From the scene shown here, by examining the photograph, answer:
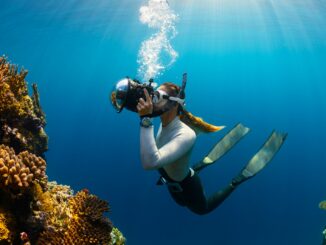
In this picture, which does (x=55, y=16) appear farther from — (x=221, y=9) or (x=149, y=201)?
(x=149, y=201)

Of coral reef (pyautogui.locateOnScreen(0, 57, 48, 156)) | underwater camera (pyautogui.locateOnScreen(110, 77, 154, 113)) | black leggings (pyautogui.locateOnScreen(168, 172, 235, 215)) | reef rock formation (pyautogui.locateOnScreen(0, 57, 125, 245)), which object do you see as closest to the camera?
underwater camera (pyautogui.locateOnScreen(110, 77, 154, 113))

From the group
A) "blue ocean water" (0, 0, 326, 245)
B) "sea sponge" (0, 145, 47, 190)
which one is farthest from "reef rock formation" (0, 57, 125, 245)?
"blue ocean water" (0, 0, 326, 245)

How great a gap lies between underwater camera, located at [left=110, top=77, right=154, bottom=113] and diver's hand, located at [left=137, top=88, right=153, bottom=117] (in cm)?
10

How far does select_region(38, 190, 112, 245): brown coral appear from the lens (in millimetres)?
4711

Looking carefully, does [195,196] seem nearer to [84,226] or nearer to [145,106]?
[84,226]

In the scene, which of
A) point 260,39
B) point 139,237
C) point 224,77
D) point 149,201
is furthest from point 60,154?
point 224,77

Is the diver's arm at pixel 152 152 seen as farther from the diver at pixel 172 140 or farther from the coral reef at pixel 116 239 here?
the coral reef at pixel 116 239

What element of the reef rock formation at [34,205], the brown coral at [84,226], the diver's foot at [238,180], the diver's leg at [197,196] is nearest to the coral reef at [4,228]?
the reef rock formation at [34,205]

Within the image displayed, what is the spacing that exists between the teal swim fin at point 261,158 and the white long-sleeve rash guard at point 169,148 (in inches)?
74.5

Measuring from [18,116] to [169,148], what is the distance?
3506 mm

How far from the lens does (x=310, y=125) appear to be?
11956cm

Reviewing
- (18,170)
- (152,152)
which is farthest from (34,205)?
(152,152)

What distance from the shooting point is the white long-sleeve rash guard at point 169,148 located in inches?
156

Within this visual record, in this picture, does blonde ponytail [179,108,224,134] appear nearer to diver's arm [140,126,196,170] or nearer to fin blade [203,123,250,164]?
diver's arm [140,126,196,170]
